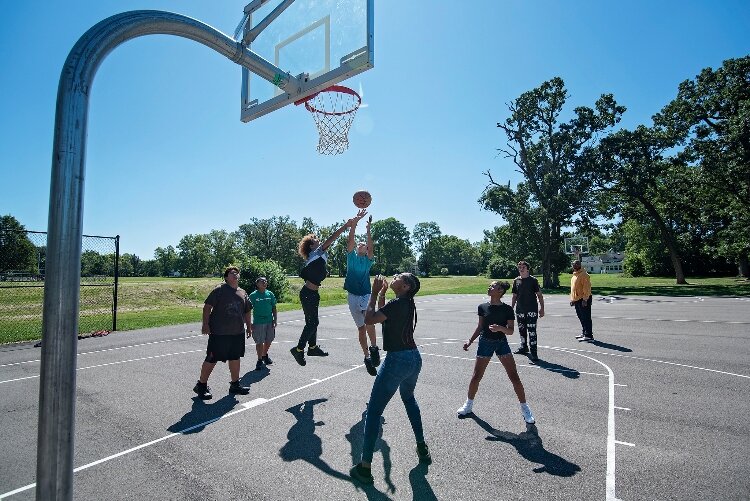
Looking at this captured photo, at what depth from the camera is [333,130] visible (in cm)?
836

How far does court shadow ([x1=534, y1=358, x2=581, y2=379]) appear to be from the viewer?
8359 millimetres

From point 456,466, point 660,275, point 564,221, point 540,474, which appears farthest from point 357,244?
point 660,275

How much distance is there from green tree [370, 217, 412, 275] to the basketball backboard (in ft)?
359

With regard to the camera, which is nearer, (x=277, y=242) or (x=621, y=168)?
(x=621, y=168)

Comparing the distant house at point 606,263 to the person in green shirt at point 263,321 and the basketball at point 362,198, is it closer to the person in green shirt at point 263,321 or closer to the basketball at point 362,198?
the person in green shirt at point 263,321

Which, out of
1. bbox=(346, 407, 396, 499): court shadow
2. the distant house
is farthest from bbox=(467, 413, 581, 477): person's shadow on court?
the distant house

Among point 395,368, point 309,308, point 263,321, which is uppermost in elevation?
point 309,308

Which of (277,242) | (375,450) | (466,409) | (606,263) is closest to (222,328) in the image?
(375,450)

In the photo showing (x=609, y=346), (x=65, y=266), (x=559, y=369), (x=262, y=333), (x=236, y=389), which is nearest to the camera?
(x=65, y=266)

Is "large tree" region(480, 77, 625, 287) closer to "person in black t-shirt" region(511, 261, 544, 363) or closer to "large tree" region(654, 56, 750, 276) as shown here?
"large tree" region(654, 56, 750, 276)

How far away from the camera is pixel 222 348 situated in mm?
7070

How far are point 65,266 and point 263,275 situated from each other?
87.1 ft

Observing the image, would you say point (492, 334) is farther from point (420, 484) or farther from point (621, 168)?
point (621, 168)

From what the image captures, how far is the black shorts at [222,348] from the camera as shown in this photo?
7051 millimetres
